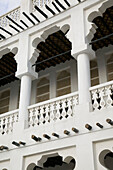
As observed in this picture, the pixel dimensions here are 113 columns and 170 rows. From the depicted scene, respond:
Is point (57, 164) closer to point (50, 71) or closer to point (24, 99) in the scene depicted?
point (24, 99)

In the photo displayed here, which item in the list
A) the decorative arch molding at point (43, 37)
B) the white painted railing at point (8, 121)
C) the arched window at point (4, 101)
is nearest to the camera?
the white painted railing at point (8, 121)

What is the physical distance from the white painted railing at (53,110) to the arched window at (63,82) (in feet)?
8.83

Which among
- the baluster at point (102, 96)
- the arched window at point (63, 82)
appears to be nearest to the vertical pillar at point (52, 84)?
the arched window at point (63, 82)

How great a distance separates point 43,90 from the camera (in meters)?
11.1

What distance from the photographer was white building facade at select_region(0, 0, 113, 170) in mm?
6385

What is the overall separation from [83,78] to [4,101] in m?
5.93

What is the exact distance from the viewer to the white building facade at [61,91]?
6385mm

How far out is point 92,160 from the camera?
599 cm

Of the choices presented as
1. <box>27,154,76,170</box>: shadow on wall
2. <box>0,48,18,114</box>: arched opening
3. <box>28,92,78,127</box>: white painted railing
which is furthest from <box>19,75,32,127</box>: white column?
<box>27,154,76,170</box>: shadow on wall

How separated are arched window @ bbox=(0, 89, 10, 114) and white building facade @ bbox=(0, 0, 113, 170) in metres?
1.51

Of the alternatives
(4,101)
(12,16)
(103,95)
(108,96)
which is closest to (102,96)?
(103,95)

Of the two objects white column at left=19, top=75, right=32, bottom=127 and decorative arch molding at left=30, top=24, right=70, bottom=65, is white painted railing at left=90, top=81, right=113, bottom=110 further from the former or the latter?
decorative arch molding at left=30, top=24, right=70, bottom=65

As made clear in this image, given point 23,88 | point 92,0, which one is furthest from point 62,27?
point 23,88

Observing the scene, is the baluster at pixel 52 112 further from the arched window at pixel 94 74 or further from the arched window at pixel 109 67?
the arched window at pixel 109 67
